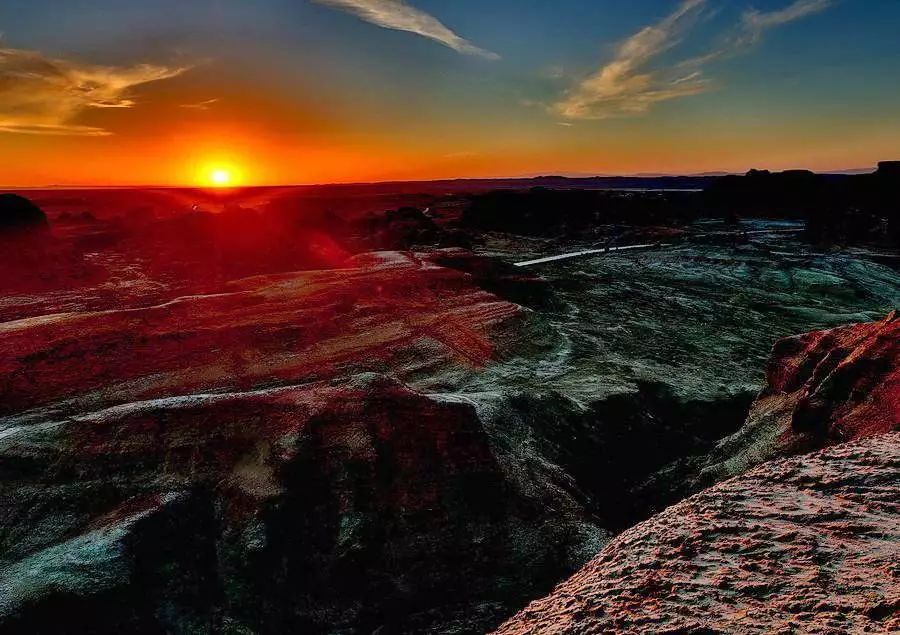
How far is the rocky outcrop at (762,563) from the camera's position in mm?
3418

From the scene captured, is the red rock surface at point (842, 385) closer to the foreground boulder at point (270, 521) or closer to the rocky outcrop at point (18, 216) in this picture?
the foreground boulder at point (270, 521)

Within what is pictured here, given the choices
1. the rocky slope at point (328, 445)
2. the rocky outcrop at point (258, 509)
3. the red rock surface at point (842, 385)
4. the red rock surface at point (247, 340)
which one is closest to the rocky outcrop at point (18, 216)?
the rocky slope at point (328, 445)

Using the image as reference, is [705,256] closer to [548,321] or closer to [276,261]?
[548,321]

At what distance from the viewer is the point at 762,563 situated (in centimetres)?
403

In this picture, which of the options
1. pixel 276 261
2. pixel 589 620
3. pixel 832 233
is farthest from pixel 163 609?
pixel 832 233

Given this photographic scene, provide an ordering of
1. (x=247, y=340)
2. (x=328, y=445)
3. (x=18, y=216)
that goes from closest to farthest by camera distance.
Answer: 1. (x=328, y=445)
2. (x=247, y=340)
3. (x=18, y=216)

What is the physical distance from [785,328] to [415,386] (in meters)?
18.5

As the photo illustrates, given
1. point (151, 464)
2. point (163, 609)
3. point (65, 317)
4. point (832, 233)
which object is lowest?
point (163, 609)

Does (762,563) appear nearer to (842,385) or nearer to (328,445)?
(842,385)

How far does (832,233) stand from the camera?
1875 inches

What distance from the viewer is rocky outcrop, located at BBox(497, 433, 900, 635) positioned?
342 centimetres

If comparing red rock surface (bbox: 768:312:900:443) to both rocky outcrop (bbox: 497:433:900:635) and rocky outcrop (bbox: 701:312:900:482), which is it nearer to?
rocky outcrop (bbox: 701:312:900:482)

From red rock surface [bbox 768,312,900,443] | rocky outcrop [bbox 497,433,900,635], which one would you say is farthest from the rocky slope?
rocky outcrop [bbox 497,433,900,635]

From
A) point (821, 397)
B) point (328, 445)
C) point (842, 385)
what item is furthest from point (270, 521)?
point (842, 385)
